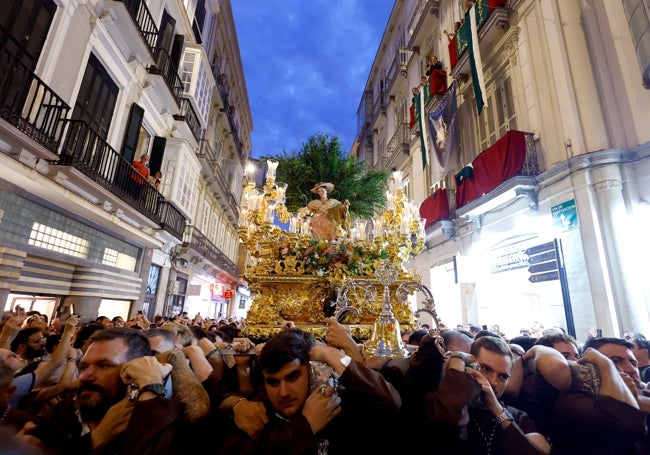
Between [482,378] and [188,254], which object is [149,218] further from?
[482,378]

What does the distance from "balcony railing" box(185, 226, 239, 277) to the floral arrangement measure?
1090cm

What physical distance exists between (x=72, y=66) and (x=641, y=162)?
37.2 ft

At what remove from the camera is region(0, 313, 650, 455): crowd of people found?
148cm

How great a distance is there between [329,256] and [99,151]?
629cm

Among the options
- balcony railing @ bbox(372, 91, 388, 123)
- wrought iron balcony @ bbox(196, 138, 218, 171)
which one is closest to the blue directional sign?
wrought iron balcony @ bbox(196, 138, 218, 171)

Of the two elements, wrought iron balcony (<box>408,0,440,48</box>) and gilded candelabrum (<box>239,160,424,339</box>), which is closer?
gilded candelabrum (<box>239,160,424,339</box>)

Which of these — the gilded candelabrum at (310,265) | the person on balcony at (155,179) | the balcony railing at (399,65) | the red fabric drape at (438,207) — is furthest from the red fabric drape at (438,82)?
the person on balcony at (155,179)

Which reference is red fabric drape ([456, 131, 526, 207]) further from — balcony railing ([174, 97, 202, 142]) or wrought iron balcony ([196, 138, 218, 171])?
wrought iron balcony ([196, 138, 218, 171])

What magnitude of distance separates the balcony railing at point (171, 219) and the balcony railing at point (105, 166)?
14.0 inches

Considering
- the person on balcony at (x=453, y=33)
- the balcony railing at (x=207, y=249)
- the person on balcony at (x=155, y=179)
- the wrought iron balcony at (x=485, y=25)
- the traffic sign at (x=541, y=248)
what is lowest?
the traffic sign at (x=541, y=248)

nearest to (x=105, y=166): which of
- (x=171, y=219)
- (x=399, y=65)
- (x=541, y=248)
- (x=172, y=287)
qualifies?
(x=171, y=219)

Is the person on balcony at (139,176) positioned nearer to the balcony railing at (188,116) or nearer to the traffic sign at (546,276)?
the balcony railing at (188,116)

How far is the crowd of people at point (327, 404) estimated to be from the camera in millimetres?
1480

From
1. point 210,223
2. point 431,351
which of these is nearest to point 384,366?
point 431,351
